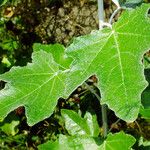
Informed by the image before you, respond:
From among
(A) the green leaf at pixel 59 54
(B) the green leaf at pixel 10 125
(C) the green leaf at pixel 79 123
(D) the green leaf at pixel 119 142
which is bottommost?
(B) the green leaf at pixel 10 125

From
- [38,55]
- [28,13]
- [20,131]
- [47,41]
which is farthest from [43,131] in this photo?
[38,55]

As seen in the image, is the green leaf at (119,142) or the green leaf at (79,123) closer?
the green leaf at (119,142)

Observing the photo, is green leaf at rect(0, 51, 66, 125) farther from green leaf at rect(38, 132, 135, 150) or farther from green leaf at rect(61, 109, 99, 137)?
green leaf at rect(61, 109, 99, 137)

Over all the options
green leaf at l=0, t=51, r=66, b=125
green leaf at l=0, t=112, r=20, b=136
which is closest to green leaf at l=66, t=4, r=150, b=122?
green leaf at l=0, t=51, r=66, b=125

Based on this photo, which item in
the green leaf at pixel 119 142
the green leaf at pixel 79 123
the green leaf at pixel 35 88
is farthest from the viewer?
the green leaf at pixel 79 123

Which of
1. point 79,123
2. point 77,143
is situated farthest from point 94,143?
point 79,123

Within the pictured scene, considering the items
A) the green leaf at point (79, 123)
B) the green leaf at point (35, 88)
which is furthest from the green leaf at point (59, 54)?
the green leaf at point (79, 123)

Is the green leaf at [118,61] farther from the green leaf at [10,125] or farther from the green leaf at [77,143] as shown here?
the green leaf at [10,125]
